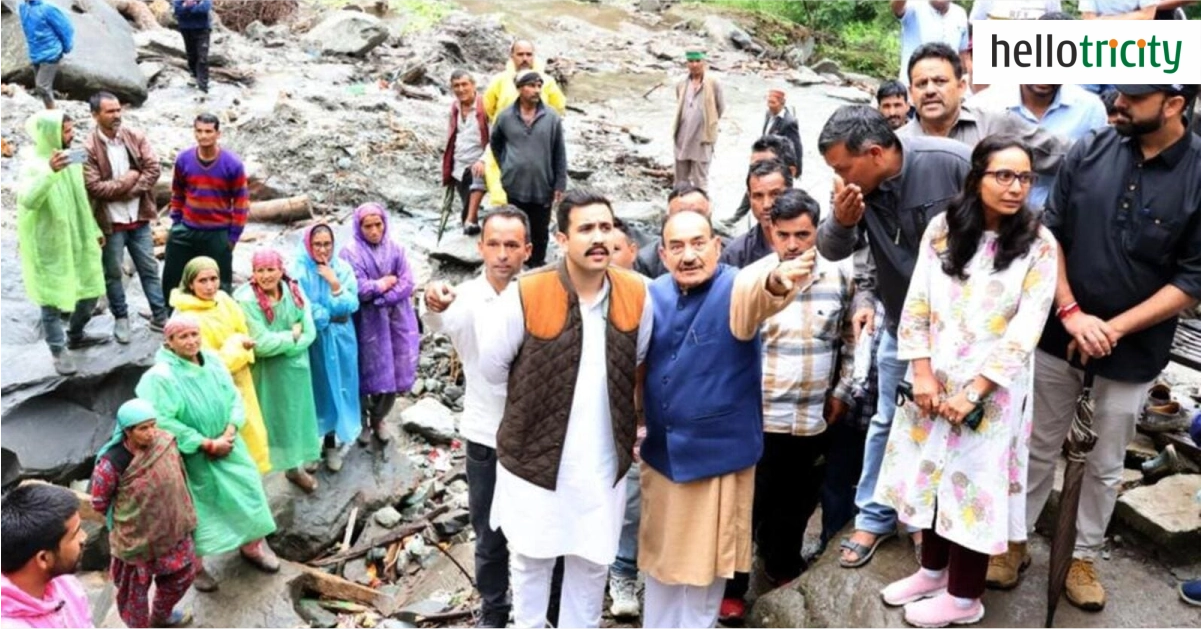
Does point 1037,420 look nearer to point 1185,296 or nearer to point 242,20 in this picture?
point 1185,296

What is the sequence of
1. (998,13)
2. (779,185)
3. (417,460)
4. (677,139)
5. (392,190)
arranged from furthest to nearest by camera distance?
(392,190) < (677,139) < (417,460) < (998,13) < (779,185)

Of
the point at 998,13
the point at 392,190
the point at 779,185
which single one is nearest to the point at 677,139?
the point at 392,190

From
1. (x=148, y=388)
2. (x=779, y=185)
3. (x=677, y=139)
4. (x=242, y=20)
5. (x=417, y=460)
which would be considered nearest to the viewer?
(x=779, y=185)

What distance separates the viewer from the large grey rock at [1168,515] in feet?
13.4

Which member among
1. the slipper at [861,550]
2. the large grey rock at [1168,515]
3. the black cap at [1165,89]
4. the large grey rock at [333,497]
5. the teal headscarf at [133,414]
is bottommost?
the large grey rock at [333,497]

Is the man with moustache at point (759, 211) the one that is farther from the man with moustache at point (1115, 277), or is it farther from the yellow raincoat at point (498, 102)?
the yellow raincoat at point (498, 102)

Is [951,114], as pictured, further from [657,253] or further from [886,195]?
[657,253]

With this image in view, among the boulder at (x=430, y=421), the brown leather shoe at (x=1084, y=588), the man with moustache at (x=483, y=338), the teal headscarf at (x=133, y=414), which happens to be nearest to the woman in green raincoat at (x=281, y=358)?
the teal headscarf at (x=133, y=414)

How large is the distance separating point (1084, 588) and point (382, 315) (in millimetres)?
4258

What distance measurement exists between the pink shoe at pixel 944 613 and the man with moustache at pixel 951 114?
1.85 metres

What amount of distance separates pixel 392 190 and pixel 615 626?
738 cm

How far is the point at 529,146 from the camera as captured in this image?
805cm

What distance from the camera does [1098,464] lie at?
11.9 feet

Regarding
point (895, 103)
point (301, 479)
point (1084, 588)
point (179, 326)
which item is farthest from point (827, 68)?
point (1084, 588)
